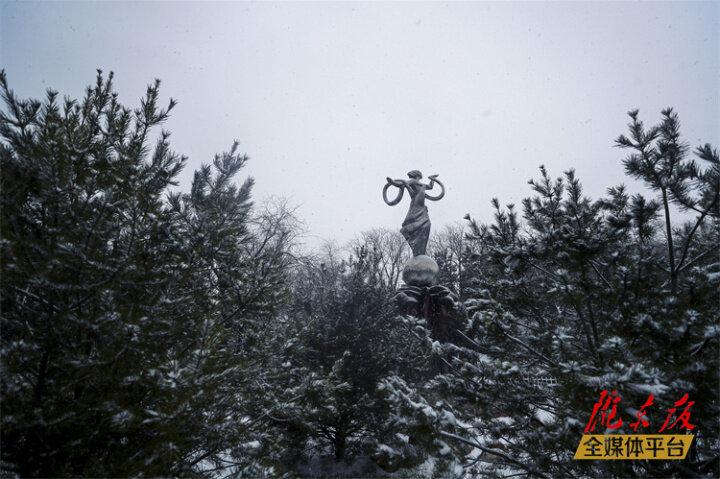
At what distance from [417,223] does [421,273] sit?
81.7 inches

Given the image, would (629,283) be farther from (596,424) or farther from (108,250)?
(108,250)

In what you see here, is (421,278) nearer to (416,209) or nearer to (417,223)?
(417,223)

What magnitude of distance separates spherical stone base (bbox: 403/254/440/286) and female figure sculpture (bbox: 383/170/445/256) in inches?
42.2

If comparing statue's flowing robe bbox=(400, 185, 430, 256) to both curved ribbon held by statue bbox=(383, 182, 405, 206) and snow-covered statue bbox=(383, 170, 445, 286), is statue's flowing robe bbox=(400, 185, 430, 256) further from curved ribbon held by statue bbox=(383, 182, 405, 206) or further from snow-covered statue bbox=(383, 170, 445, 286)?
curved ribbon held by statue bbox=(383, 182, 405, 206)

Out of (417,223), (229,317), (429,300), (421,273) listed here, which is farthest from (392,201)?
(229,317)

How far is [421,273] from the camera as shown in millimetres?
12250

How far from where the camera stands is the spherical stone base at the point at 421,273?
12.2 meters

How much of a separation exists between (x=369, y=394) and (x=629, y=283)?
6014mm

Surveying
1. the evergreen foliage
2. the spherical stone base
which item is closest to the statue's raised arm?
the spherical stone base

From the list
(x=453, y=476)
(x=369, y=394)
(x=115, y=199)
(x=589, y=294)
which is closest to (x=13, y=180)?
(x=115, y=199)

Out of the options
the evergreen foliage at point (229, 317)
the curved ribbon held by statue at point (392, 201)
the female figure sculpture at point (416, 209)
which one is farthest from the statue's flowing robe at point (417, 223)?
the evergreen foliage at point (229, 317)

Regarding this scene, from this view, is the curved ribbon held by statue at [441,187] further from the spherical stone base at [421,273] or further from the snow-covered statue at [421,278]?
the spherical stone base at [421,273]

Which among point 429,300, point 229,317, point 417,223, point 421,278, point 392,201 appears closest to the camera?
point 229,317

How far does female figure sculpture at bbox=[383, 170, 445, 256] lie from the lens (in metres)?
13.4
